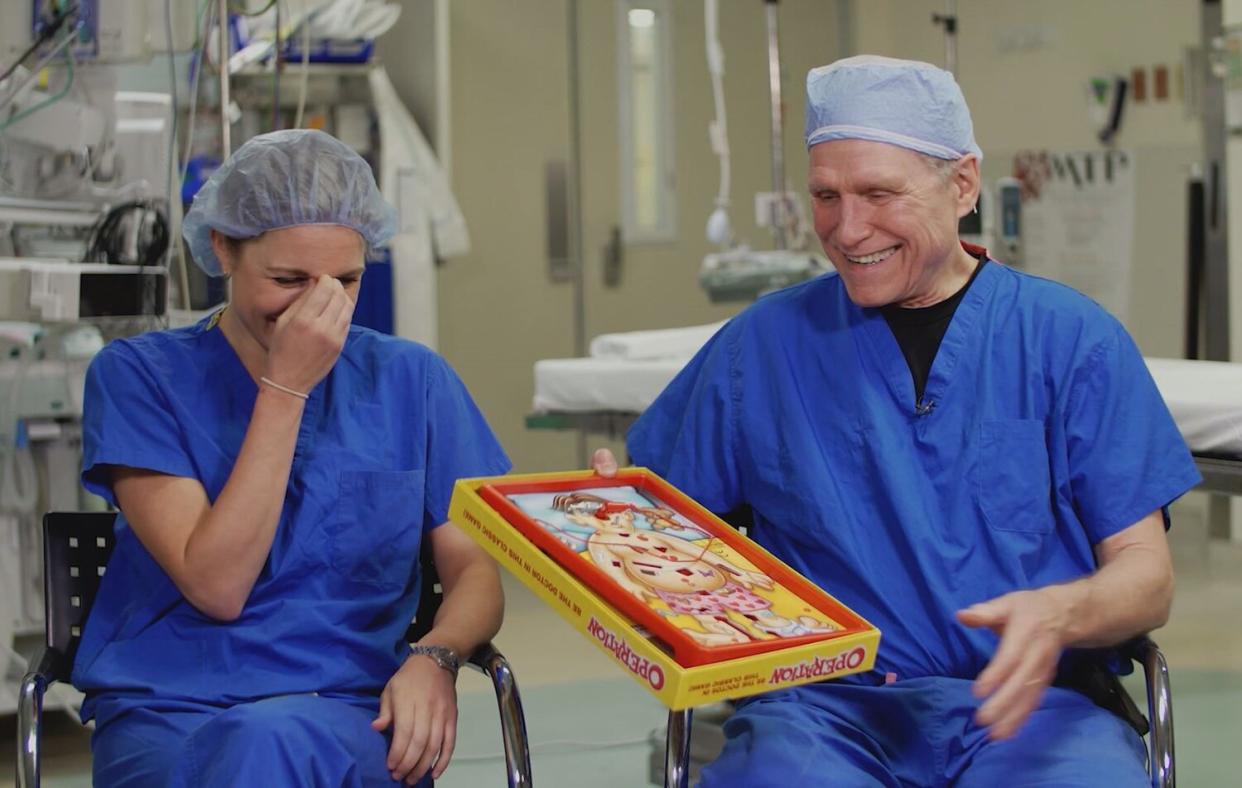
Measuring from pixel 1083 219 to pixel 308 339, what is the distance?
4.39m

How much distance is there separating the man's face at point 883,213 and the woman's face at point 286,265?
0.56 metres

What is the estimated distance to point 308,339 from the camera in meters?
1.68

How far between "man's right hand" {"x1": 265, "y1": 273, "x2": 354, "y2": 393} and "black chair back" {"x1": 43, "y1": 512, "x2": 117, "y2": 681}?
32 centimetres

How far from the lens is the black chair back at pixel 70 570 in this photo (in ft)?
5.85

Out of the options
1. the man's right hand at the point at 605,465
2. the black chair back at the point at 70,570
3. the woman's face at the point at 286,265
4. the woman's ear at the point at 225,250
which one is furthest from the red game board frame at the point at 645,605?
the black chair back at the point at 70,570

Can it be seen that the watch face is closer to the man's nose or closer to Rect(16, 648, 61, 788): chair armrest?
Rect(16, 648, 61, 788): chair armrest

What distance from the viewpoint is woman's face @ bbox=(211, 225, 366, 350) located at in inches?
67.9

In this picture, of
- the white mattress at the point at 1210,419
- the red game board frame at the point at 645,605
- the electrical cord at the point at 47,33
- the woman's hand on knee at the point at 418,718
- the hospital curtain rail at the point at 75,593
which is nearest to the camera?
the red game board frame at the point at 645,605

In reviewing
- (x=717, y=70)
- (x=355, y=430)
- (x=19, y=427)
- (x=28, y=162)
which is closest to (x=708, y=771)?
(x=355, y=430)

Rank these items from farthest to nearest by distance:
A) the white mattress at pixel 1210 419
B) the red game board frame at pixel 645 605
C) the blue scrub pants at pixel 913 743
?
the white mattress at pixel 1210 419
the blue scrub pants at pixel 913 743
the red game board frame at pixel 645 605

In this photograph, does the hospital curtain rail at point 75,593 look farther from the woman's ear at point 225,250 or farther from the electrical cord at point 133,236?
the electrical cord at point 133,236

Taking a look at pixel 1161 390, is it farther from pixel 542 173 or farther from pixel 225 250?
pixel 542 173

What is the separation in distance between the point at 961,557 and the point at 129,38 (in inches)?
79.7

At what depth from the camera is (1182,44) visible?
17.0 feet
